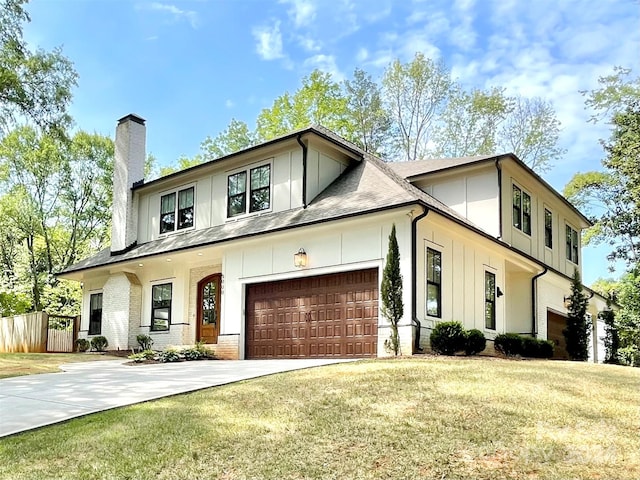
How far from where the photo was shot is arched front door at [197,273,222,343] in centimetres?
1827

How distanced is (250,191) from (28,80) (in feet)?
22.2

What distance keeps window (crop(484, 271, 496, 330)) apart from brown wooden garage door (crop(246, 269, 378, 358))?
381 centimetres

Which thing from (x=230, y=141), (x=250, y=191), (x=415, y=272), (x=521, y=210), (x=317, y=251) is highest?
(x=230, y=141)

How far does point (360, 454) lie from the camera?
579cm

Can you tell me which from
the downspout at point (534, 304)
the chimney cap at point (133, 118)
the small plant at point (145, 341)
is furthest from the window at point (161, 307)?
the downspout at point (534, 304)

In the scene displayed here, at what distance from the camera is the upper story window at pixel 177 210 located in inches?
755

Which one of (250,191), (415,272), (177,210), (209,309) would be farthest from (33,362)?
(415,272)

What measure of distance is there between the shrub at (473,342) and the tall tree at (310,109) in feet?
65.4

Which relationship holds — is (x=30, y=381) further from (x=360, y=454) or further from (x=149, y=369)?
(x=360, y=454)

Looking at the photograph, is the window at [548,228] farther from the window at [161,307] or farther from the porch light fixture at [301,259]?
the window at [161,307]

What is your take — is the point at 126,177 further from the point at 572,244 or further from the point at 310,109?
the point at 572,244

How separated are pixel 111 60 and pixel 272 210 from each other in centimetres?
697

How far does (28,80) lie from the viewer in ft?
Answer: 57.1

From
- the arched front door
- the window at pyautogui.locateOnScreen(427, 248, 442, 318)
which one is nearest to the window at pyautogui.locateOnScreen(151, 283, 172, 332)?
the arched front door
